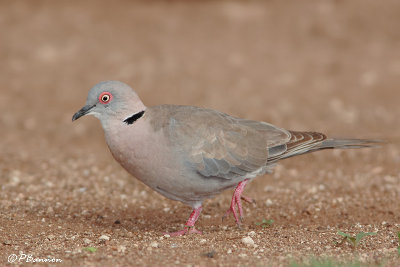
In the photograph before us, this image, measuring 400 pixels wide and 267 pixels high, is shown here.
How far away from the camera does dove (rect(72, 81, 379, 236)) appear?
4.72m

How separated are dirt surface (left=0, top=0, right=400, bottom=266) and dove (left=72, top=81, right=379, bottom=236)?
0.43 metres

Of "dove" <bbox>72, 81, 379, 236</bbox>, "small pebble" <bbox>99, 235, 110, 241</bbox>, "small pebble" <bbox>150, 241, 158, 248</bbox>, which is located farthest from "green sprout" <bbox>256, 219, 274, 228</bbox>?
"small pebble" <bbox>99, 235, 110, 241</bbox>

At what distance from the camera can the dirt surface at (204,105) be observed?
4605 millimetres

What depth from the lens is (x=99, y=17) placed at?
13.5 metres

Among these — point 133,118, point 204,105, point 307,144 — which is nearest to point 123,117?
point 133,118

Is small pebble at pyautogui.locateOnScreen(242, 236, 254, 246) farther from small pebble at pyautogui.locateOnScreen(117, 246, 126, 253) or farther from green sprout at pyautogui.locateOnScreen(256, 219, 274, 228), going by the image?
small pebble at pyautogui.locateOnScreen(117, 246, 126, 253)

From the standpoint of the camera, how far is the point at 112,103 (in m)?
4.80

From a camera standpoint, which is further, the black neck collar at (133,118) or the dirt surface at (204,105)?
the black neck collar at (133,118)

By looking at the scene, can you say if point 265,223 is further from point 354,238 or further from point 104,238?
point 104,238

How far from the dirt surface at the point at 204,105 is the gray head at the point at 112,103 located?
3.29ft

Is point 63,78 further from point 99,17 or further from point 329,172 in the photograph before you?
point 329,172

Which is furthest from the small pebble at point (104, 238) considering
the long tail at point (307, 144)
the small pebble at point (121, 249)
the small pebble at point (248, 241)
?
the long tail at point (307, 144)

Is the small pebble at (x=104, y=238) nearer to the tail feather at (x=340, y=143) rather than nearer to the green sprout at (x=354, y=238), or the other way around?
the green sprout at (x=354, y=238)

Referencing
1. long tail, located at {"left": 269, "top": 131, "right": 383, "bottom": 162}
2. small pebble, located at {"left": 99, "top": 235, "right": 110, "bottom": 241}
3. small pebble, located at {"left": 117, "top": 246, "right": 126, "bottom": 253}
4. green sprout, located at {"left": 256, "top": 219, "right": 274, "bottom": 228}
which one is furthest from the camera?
long tail, located at {"left": 269, "top": 131, "right": 383, "bottom": 162}
